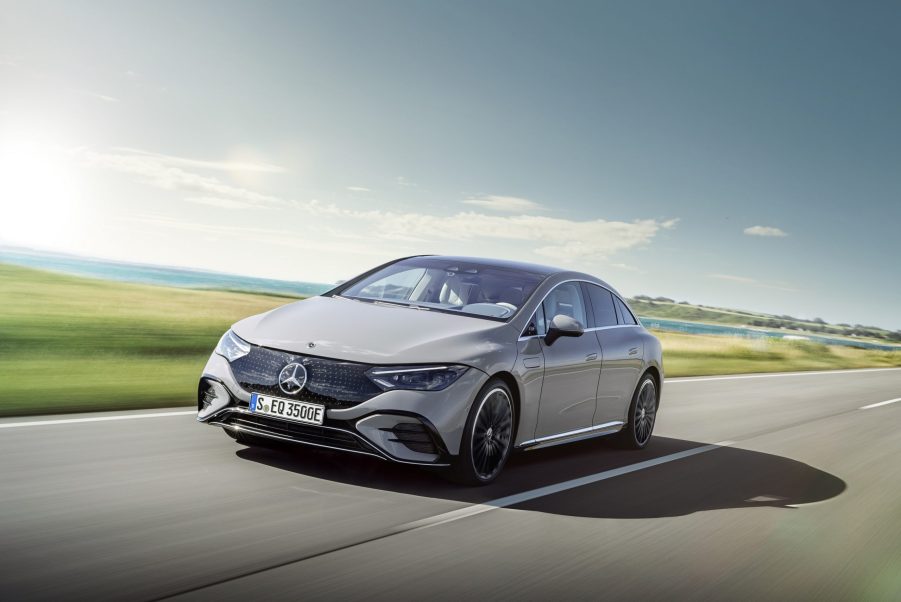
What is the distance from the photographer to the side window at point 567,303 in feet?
24.6

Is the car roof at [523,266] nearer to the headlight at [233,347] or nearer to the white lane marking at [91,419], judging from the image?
the headlight at [233,347]

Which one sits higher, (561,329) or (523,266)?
(523,266)

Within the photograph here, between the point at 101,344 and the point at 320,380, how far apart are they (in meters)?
8.94

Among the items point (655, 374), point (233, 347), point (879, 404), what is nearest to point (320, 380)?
point (233, 347)

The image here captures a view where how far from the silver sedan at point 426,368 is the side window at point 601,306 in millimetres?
204

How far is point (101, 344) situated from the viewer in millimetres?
13781

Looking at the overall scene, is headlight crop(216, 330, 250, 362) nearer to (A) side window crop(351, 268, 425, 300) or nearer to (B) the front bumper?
(B) the front bumper

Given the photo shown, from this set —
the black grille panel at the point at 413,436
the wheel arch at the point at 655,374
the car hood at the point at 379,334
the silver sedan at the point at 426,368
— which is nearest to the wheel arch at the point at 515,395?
the silver sedan at the point at 426,368

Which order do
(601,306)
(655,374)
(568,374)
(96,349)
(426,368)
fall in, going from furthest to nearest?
(96,349) → (655,374) → (601,306) → (568,374) → (426,368)

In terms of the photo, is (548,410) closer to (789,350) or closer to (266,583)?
(266,583)

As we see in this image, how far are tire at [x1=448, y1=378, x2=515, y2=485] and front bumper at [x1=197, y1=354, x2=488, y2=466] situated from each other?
8 centimetres

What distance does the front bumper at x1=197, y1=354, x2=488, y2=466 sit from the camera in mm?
5797

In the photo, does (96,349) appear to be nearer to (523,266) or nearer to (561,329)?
(523,266)

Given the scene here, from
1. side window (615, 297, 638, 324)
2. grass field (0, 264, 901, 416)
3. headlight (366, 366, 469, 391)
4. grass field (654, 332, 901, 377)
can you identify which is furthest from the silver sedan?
grass field (654, 332, 901, 377)
